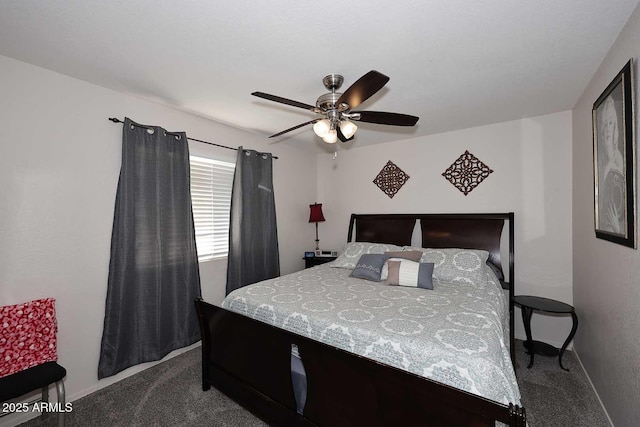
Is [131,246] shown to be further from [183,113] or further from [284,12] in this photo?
[284,12]

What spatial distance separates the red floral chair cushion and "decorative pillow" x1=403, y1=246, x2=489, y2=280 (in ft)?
10.4

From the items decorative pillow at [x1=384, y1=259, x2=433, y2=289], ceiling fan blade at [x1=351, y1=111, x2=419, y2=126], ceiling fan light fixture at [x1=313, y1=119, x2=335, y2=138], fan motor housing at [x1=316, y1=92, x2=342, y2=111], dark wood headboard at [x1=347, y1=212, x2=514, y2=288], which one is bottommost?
decorative pillow at [x1=384, y1=259, x2=433, y2=289]

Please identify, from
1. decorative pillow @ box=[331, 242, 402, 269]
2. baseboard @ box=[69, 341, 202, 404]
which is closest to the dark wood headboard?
decorative pillow @ box=[331, 242, 402, 269]

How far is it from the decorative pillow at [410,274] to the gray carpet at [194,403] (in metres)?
1.12

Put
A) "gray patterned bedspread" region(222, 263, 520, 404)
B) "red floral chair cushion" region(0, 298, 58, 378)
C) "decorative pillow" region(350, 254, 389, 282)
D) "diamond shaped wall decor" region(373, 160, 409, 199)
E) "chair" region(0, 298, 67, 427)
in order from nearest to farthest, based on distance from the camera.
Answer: "gray patterned bedspread" region(222, 263, 520, 404) → "chair" region(0, 298, 67, 427) → "red floral chair cushion" region(0, 298, 58, 378) → "decorative pillow" region(350, 254, 389, 282) → "diamond shaped wall decor" region(373, 160, 409, 199)

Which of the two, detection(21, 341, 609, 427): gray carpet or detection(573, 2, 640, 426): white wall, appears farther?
detection(21, 341, 609, 427): gray carpet

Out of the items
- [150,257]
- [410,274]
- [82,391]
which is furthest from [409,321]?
[82,391]

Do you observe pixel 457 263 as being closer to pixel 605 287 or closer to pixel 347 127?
pixel 605 287

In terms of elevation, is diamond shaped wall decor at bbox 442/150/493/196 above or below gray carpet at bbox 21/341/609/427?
above

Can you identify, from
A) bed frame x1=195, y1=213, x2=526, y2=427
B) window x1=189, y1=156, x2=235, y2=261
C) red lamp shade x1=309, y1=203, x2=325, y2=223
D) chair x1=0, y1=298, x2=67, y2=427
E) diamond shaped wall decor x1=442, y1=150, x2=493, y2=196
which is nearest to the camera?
bed frame x1=195, y1=213, x2=526, y2=427

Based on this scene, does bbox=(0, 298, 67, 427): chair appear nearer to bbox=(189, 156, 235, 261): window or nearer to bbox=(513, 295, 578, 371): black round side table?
bbox=(189, 156, 235, 261): window

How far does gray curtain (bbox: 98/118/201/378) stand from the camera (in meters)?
2.37

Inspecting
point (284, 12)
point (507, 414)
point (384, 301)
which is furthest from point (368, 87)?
point (507, 414)

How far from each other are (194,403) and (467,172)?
3.65 meters
